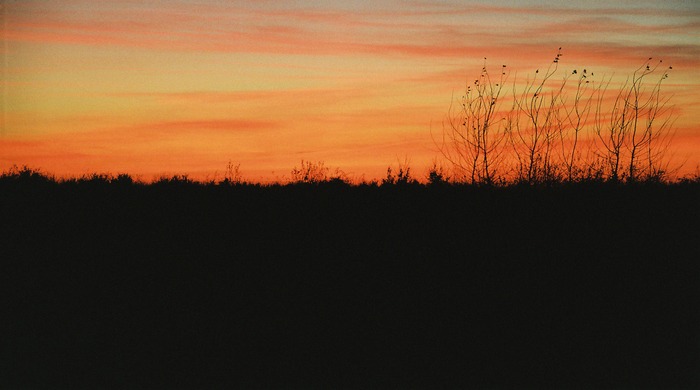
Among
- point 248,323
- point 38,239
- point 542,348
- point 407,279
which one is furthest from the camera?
point 38,239

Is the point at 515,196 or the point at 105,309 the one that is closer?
the point at 105,309

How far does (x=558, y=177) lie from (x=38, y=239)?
8.46m

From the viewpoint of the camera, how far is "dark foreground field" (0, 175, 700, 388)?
5.08 m

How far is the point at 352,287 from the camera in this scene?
6.93 m

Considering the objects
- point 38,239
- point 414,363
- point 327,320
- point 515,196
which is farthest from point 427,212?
point 38,239

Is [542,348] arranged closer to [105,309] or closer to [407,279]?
[407,279]

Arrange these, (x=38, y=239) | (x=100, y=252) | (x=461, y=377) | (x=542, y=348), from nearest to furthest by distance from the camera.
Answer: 1. (x=461, y=377)
2. (x=542, y=348)
3. (x=100, y=252)
4. (x=38, y=239)

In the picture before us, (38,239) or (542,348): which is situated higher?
(38,239)

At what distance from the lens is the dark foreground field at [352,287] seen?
5.08 m

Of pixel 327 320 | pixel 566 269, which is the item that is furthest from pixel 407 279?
pixel 566 269

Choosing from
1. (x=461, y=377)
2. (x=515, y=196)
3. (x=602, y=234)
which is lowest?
(x=461, y=377)

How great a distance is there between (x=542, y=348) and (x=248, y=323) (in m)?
2.72

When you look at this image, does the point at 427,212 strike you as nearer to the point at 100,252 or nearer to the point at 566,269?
the point at 566,269

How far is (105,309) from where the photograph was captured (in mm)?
6242
